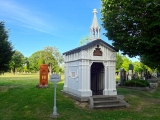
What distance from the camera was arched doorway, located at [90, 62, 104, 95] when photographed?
14.0m

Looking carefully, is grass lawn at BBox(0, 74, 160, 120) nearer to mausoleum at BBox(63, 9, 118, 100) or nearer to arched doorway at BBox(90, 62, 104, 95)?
mausoleum at BBox(63, 9, 118, 100)

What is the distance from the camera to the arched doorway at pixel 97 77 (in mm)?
13953

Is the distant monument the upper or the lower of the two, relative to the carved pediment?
lower

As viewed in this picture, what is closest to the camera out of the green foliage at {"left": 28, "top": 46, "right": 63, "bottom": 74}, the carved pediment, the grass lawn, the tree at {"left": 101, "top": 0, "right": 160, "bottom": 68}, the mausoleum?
the grass lawn

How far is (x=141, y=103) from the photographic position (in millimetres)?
12523

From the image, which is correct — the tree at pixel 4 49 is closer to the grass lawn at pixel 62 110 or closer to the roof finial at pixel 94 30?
the grass lawn at pixel 62 110

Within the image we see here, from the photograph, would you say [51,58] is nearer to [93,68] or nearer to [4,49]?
[4,49]

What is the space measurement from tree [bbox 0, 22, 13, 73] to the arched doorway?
1011 centimetres

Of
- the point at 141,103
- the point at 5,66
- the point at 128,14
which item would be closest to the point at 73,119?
the point at 141,103

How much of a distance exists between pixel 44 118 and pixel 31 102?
10.5 ft

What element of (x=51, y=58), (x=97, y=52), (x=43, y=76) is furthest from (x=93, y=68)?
(x=51, y=58)

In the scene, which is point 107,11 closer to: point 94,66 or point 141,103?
point 94,66

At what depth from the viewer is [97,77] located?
1445 cm

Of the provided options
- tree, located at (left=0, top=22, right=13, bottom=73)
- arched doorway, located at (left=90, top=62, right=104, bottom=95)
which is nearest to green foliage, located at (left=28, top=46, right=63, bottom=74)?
tree, located at (left=0, top=22, right=13, bottom=73)
